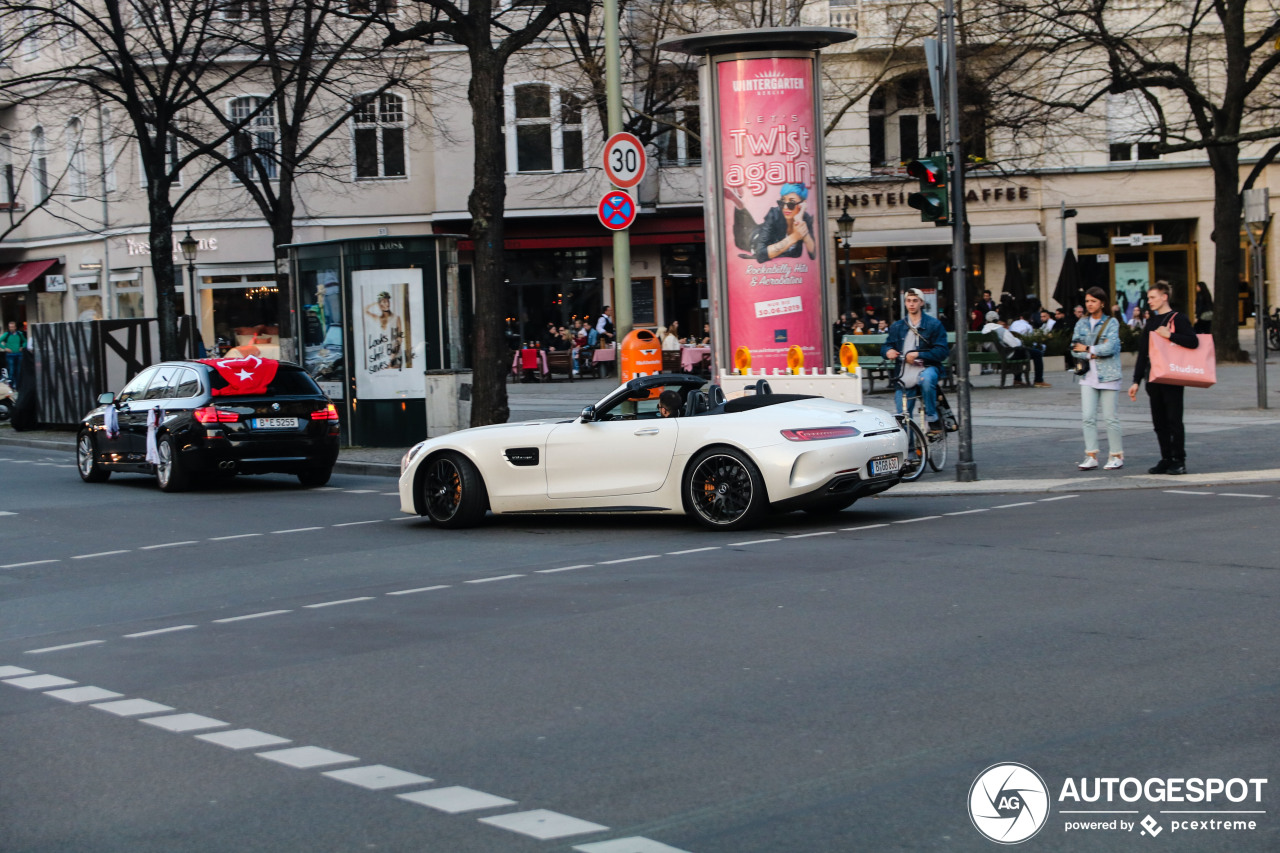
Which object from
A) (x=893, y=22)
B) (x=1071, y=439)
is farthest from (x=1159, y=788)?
(x=893, y=22)

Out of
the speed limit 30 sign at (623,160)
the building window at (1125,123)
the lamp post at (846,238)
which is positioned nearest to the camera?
the speed limit 30 sign at (623,160)

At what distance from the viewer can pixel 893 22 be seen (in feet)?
124

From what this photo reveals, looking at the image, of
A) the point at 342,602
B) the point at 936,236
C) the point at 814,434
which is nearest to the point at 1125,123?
the point at 936,236

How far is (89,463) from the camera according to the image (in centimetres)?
1962

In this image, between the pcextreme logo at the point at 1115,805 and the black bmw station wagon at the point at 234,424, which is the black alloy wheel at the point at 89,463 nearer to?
the black bmw station wagon at the point at 234,424

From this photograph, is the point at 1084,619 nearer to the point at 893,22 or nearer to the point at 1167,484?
the point at 1167,484

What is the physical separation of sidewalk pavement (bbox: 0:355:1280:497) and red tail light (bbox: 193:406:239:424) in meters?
2.52

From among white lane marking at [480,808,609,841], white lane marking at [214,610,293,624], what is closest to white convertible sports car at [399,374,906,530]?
white lane marking at [214,610,293,624]

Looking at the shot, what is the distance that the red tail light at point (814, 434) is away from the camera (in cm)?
1195

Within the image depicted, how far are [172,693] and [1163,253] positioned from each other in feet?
137

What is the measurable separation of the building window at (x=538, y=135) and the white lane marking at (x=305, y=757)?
3775cm

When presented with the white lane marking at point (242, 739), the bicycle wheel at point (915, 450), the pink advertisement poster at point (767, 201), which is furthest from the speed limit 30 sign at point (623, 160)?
the white lane marking at point (242, 739)

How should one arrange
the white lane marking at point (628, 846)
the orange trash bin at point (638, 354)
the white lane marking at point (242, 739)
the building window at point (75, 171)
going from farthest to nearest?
the building window at point (75, 171) < the orange trash bin at point (638, 354) < the white lane marking at point (242, 739) < the white lane marking at point (628, 846)

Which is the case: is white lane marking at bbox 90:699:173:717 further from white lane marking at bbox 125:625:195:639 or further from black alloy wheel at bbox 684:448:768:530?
black alloy wheel at bbox 684:448:768:530
